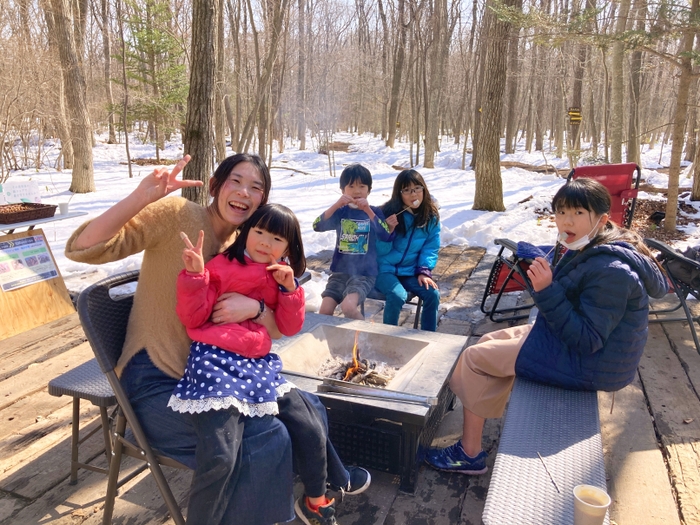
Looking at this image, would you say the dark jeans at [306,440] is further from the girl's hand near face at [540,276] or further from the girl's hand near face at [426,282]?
the girl's hand near face at [426,282]

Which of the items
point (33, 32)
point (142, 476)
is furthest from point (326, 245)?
point (33, 32)

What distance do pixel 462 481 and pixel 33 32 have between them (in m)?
12.4

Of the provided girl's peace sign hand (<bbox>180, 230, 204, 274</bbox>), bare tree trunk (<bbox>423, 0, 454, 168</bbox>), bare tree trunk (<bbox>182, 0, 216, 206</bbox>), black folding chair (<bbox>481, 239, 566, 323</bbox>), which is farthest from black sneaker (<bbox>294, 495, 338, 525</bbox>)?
bare tree trunk (<bbox>423, 0, 454, 168</bbox>)

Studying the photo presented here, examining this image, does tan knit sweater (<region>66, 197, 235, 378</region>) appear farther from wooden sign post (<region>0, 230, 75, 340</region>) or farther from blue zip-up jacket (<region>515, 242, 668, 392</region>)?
wooden sign post (<region>0, 230, 75, 340</region>)

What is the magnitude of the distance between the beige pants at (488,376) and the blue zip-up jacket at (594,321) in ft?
0.25

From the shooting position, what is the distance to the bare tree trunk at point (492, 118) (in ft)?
25.4

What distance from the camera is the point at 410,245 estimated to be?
3611 mm

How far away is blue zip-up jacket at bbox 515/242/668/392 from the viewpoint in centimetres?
202

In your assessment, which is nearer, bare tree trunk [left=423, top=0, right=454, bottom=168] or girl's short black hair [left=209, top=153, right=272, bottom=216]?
girl's short black hair [left=209, top=153, right=272, bottom=216]

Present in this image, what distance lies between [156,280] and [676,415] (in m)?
2.79

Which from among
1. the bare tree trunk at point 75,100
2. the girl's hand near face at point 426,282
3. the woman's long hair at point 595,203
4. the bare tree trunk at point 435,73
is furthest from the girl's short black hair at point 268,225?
the bare tree trunk at point 435,73

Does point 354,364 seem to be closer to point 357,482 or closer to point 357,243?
point 357,482

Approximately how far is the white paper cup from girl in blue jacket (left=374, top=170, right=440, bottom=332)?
213 centimetres

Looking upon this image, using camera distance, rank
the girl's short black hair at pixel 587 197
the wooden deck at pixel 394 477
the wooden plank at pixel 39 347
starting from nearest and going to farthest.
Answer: the wooden deck at pixel 394 477
the girl's short black hair at pixel 587 197
the wooden plank at pixel 39 347
